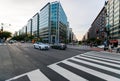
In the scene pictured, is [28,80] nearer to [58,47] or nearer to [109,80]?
[109,80]

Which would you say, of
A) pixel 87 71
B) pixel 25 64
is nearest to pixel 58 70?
pixel 87 71

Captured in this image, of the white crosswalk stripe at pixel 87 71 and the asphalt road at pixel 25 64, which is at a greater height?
the asphalt road at pixel 25 64

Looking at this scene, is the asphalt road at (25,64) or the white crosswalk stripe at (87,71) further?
the asphalt road at (25,64)

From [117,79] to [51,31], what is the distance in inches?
4982

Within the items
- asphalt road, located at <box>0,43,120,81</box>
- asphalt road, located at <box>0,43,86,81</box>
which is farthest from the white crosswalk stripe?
asphalt road, located at <box>0,43,86,81</box>

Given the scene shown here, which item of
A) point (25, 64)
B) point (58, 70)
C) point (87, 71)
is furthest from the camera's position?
point (25, 64)

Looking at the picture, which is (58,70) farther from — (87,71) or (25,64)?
(25,64)

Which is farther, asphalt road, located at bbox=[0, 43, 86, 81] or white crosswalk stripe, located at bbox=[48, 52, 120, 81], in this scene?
asphalt road, located at bbox=[0, 43, 86, 81]

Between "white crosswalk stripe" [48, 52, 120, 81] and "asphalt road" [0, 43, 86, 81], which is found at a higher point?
"asphalt road" [0, 43, 86, 81]

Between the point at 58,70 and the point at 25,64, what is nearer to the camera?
the point at 58,70

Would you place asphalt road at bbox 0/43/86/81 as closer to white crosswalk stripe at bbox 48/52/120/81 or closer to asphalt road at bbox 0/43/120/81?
asphalt road at bbox 0/43/120/81

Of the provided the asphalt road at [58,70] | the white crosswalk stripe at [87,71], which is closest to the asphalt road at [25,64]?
the asphalt road at [58,70]

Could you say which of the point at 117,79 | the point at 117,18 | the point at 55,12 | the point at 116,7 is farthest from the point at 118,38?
the point at 117,79

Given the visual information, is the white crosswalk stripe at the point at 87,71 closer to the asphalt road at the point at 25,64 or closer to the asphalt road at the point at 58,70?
the asphalt road at the point at 58,70
